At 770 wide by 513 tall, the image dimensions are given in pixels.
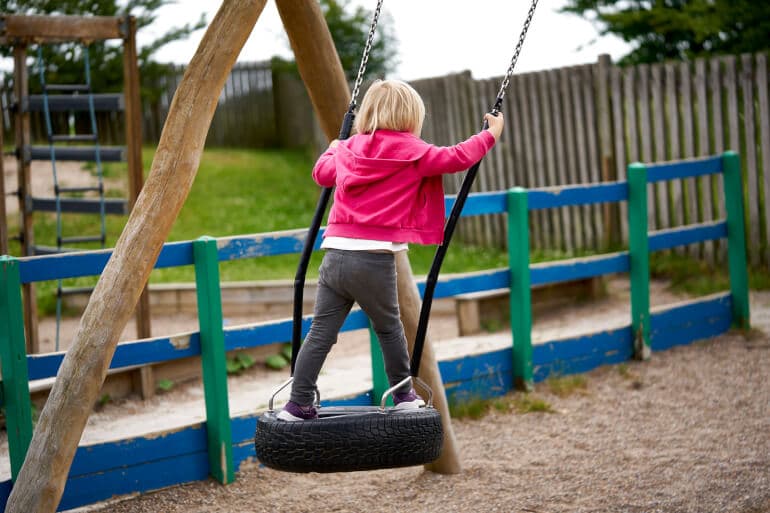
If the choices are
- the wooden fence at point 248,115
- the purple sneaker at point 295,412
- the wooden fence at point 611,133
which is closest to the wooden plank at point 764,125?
the wooden fence at point 611,133

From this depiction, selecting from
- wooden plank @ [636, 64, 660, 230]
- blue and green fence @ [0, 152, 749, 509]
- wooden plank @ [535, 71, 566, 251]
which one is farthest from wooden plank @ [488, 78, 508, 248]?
blue and green fence @ [0, 152, 749, 509]

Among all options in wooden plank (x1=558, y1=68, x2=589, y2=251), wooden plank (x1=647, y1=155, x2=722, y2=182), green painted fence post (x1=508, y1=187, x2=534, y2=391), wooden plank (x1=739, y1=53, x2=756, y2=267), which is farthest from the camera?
wooden plank (x1=558, y1=68, x2=589, y2=251)

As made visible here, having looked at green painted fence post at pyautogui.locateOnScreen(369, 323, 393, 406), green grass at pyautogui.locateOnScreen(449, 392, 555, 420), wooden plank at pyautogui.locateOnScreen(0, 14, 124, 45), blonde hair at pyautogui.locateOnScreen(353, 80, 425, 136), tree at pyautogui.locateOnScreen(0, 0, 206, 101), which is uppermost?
tree at pyautogui.locateOnScreen(0, 0, 206, 101)

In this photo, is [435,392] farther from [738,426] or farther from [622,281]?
[622,281]

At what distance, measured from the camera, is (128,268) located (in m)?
3.91

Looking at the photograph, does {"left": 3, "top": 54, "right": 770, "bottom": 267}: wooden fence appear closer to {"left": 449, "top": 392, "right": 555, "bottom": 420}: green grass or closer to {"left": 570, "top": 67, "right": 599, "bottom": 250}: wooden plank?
{"left": 570, "top": 67, "right": 599, "bottom": 250}: wooden plank

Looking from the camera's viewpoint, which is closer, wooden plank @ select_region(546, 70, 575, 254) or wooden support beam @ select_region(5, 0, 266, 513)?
wooden support beam @ select_region(5, 0, 266, 513)

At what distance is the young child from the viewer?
365 cm

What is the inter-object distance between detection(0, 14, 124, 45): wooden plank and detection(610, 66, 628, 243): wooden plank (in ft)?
16.3

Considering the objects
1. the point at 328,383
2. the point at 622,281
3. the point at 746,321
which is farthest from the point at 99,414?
the point at 622,281

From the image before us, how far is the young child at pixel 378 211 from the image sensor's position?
3.65 metres

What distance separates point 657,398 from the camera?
20.8 ft

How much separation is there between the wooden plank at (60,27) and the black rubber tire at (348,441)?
426 centimetres

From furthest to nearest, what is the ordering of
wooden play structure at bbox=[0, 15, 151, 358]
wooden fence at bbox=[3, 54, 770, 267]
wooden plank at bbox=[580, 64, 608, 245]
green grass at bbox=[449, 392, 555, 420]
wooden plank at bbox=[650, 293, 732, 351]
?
1. wooden plank at bbox=[580, 64, 608, 245]
2. wooden fence at bbox=[3, 54, 770, 267]
3. wooden plank at bbox=[650, 293, 732, 351]
4. wooden play structure at bbox=[0, 15, 151, 358]
5. green grass at bbox=[449, 392, 555, 420]
